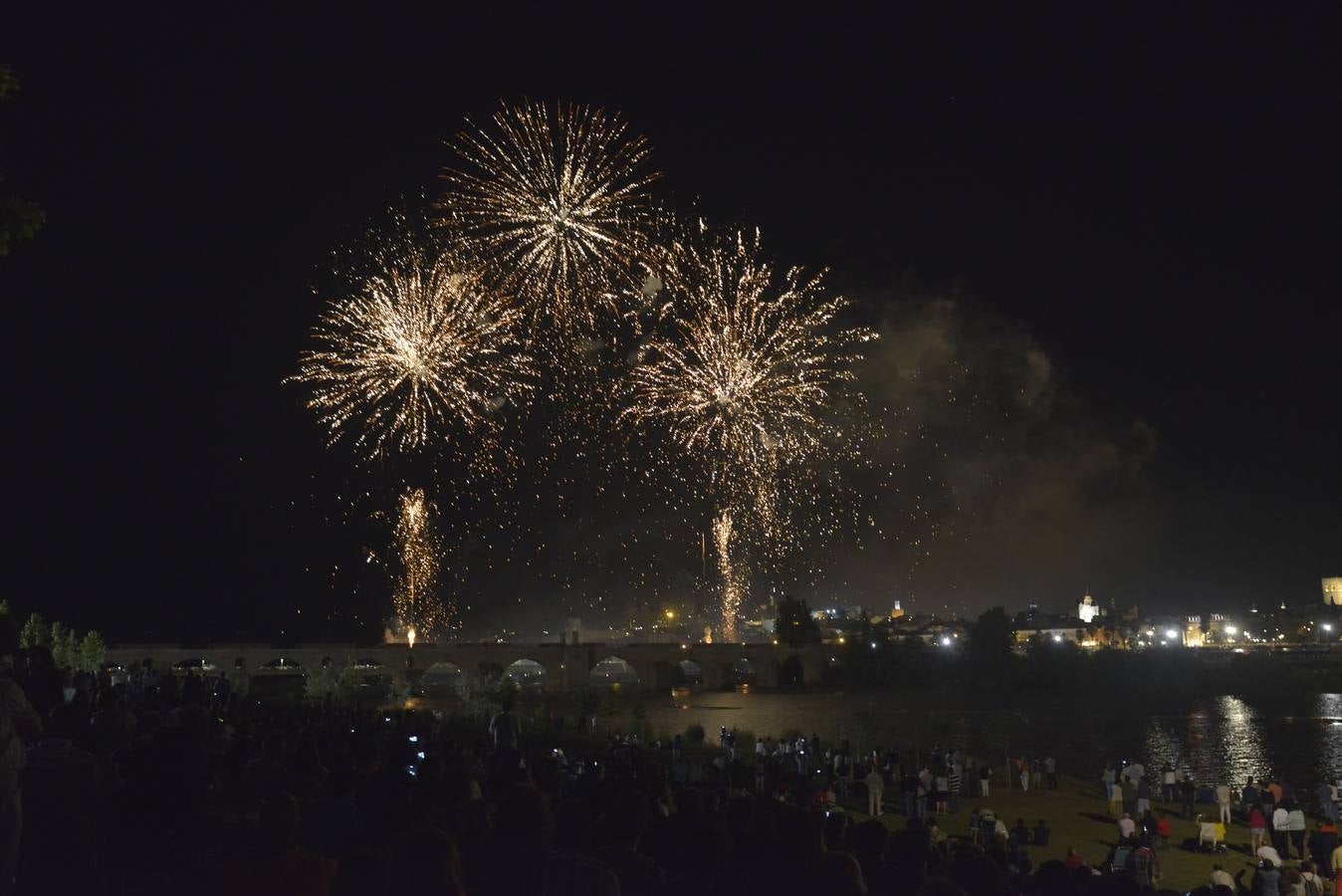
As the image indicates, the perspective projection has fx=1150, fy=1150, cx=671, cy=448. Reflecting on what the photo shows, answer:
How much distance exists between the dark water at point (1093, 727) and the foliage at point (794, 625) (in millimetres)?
16599

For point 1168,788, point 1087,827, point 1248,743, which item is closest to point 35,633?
point 1168,788

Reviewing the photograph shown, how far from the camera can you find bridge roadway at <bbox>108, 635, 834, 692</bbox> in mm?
78188

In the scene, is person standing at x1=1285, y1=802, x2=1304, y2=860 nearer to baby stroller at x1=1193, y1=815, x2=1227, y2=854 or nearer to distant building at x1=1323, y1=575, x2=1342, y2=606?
baby stroller at x1=1193, y1=815, x2=1227, y2=854

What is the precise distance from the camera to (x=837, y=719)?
58656 mm

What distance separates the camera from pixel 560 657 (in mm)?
80062

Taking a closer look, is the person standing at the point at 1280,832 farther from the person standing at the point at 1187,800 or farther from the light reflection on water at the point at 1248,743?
the light reflection on water at the point at 1248,743

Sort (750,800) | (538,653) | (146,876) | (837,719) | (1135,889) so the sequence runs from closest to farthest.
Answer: (146,876) → (1135,889) → (750,800) → (837,719) → (538,653)

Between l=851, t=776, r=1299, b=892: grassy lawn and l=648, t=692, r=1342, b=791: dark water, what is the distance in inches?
411

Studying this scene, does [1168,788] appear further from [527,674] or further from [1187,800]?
[527,674]

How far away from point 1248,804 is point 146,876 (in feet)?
77.7

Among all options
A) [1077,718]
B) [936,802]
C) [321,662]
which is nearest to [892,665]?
[1077,718]

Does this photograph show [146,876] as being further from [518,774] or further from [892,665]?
[892,665]

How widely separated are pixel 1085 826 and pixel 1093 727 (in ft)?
112

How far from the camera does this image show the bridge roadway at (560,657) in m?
78.2
